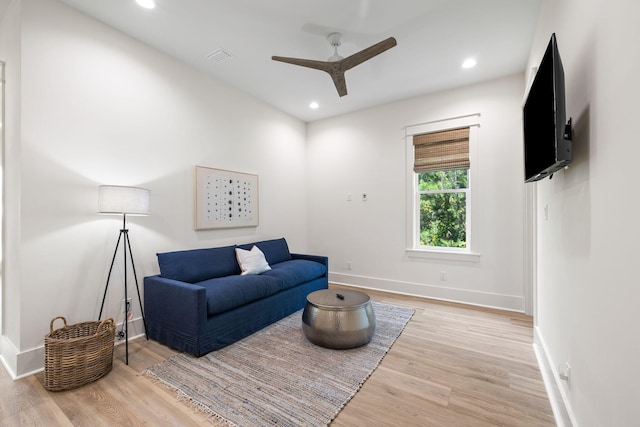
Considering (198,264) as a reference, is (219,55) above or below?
above

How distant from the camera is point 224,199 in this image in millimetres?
3658

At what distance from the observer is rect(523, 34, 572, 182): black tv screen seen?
51.6 inches

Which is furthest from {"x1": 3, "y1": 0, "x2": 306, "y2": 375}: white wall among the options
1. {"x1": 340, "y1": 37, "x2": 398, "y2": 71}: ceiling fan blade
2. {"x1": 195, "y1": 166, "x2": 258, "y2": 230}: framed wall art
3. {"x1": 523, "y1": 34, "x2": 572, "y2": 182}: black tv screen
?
{"x1": 523, "y1": 34, "x2": 572, "y2": 182}: black tv screen

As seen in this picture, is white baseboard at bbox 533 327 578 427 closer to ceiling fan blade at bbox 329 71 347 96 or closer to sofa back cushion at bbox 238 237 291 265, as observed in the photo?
ceiling fan blade at bbox 329 71 347 96

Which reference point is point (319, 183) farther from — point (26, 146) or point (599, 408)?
point (599, 408)

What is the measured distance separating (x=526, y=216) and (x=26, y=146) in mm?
5071

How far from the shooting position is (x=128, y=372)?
2.17 meters

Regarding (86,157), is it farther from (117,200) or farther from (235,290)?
(235,290)

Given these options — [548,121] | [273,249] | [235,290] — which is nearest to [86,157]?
[235,290]

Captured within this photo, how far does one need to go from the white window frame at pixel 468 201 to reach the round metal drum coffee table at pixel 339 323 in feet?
6.16

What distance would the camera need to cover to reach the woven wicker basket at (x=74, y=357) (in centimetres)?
193

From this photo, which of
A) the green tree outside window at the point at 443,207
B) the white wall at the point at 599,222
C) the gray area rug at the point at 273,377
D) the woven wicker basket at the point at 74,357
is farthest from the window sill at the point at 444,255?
the woven wicker basket at the point at 74,357

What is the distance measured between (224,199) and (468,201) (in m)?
3.38

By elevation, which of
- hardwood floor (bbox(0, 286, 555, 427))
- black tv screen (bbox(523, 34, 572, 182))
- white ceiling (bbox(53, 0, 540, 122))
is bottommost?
hardwood floor (bbox(0, 286, 555, 427))
